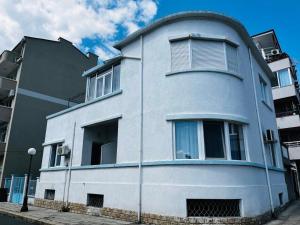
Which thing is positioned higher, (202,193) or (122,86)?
(122,86)

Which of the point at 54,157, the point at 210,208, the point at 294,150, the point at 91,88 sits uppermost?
the point at 91,88

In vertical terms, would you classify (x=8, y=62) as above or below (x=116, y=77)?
above

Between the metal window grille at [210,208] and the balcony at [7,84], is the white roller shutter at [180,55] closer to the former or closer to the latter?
the metal window grille at [210,208]

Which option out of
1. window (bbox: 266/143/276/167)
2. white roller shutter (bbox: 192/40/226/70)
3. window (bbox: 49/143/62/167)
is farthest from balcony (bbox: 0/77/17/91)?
window (bbox: 266/143/276/167)

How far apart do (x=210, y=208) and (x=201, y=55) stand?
19.5 feet

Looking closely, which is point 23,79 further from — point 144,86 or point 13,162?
point 144,86

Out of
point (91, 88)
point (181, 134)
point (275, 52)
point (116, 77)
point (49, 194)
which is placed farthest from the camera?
point (275, 52)

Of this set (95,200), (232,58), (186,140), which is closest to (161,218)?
(186,140)

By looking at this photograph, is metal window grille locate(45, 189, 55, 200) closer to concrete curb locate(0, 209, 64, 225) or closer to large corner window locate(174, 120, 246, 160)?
concrete curb locate(0, 209, 64, 225)

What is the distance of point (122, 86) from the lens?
11812mm

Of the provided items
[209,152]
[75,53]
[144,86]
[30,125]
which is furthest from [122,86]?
[75,53]

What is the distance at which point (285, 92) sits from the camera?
24.5m

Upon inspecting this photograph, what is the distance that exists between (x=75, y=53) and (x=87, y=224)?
21.5 meters

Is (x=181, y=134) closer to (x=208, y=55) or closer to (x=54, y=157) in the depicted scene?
(x=208, y=55)
